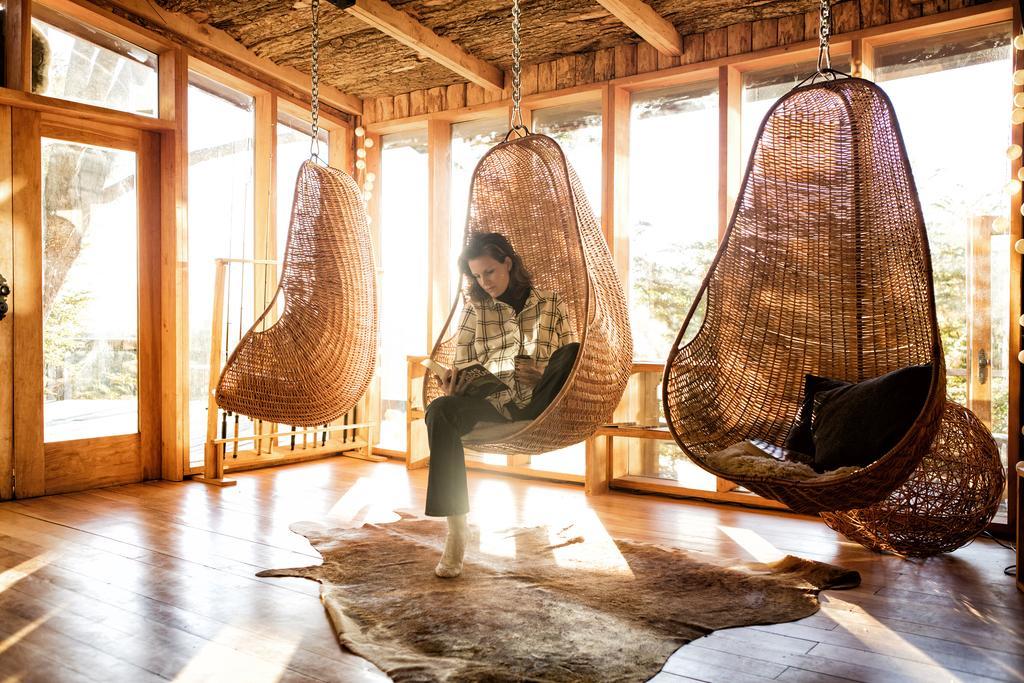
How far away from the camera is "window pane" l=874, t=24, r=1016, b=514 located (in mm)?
3479

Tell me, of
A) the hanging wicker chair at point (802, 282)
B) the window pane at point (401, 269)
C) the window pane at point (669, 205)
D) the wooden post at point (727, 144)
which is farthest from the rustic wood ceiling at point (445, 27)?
the hanging wicker chair at point (802, 282)

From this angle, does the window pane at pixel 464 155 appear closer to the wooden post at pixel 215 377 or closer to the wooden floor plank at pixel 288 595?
the wooden post at pixel 215 377

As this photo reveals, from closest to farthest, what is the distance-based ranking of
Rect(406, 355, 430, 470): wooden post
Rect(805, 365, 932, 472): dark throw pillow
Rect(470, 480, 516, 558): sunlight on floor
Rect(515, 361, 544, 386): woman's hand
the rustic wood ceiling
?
Rect(805, 365, 932, 472): dark throw pillow, Rect(515, 361, 544, 386): woman's hand, Rect(470, 480, 516, 558): sunlight on floor, the rustic wood ceiling, Rect(406, 355, 430, 470): wooden post

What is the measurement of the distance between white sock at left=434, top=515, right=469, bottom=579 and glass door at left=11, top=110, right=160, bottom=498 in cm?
230

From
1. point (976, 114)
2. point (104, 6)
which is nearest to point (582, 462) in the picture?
point (976, 114)

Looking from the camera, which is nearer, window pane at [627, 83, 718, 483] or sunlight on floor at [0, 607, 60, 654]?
sunlight on floor at [0, 607, 60, 654]

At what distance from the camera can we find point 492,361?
307cm

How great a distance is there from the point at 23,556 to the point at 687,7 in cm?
361

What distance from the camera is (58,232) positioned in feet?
13.0

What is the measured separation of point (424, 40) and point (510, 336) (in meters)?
1.92

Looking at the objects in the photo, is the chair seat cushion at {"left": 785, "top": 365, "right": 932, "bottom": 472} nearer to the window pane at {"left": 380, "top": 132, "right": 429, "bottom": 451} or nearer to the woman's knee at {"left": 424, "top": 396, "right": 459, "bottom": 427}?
the woman's knee at {"left": 424, "top": 396, "right": 459, "bottom": 427}

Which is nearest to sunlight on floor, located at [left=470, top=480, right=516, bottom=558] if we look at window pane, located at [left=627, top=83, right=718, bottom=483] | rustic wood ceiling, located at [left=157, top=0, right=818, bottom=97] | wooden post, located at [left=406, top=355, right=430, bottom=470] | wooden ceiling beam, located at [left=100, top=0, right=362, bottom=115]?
wooden post, located at [left=406, top=355, right=430, bottom=470]

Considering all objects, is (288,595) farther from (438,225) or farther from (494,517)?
(438,225)

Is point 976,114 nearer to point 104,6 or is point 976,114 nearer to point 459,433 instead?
point 459,433
